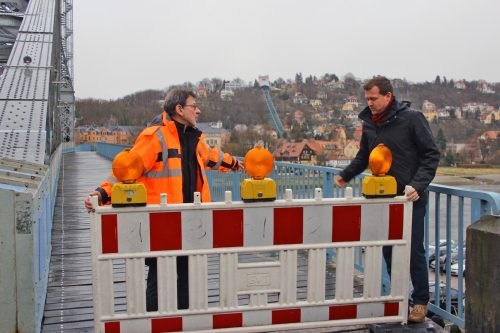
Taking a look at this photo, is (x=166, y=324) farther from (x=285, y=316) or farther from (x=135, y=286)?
(x=285, y=316)

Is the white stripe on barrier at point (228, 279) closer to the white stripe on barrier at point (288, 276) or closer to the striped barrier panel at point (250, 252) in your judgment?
the striped barrier panel at point (250, 252)

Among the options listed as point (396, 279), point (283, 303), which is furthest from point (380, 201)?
point (283, 303)

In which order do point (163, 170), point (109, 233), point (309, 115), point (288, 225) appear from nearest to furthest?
point (109, 233), point (288, 225), point (163, 170), point (309, 115)

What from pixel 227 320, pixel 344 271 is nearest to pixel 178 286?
pixel 227 320

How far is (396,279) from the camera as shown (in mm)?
3664

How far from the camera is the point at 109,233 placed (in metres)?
3.18

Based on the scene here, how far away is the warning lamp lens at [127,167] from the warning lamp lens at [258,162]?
2.10 feet

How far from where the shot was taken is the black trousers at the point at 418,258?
12.7ft

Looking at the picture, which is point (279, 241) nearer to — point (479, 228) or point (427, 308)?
point (479, 228)

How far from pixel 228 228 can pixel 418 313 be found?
1.52 m

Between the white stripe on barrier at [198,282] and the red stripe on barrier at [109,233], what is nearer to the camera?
the red stripe on barrier at [109,233]

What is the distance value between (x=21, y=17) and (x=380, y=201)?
570 inches

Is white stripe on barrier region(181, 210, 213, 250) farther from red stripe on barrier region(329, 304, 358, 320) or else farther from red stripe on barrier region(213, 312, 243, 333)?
red stripe on barrier region(329, 304, 358, 320)

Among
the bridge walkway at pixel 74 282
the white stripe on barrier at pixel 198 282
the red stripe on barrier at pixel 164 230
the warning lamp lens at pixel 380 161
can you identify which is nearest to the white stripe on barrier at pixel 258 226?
the white stripe on barrier at pixel 198 282
